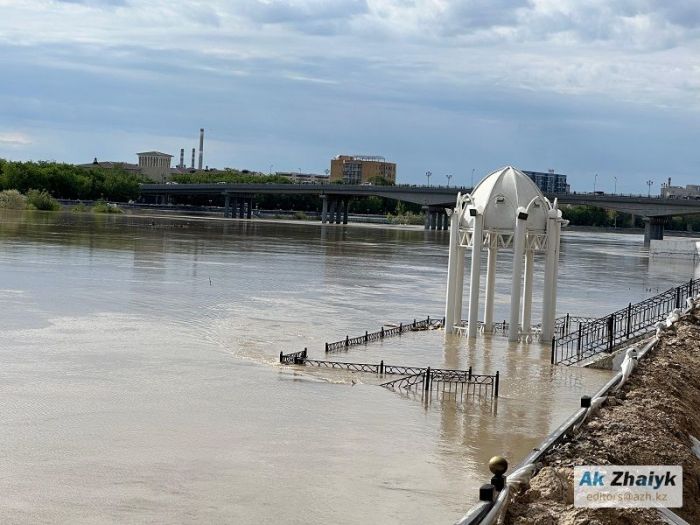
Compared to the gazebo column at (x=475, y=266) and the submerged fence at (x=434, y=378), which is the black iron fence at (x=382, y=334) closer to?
the gazebo column at (x=475, y=266)

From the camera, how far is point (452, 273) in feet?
133

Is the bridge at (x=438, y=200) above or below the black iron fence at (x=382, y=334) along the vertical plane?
above

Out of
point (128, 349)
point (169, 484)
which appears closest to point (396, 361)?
point (128, 349)

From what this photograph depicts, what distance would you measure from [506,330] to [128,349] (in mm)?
15569

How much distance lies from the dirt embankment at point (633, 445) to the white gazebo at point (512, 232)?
11177mm

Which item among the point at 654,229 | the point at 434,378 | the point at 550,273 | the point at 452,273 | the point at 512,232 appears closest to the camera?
the point at 434,378

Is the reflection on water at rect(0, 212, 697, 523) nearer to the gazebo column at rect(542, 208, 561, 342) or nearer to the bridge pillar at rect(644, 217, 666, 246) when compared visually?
the gazebo column at rect(542, 208, 561, 342)

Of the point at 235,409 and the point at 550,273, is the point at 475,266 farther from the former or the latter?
the point at 235,409

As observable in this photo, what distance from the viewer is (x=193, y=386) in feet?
93.9

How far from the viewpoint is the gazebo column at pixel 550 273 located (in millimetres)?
38906

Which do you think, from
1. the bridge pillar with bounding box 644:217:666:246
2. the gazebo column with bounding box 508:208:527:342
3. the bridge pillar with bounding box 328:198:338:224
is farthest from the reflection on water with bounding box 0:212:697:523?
the bridge pillar with bounding box 328:198:338:224

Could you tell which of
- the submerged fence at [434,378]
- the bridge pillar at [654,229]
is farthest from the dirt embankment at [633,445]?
the bridge pillar at [654,229]

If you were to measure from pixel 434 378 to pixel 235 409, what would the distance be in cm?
679

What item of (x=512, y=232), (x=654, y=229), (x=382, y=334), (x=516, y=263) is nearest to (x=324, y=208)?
(x=654, y=229)
